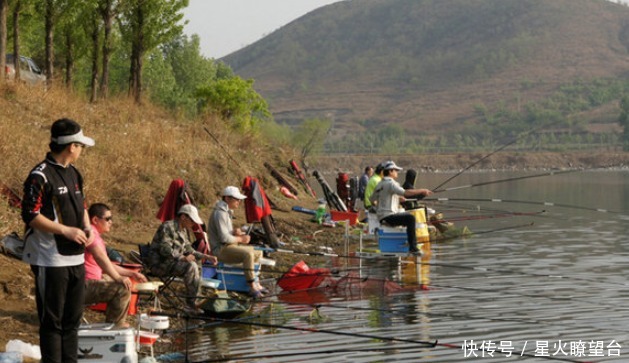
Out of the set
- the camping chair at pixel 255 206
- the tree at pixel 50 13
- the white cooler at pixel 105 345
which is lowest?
the white cooler at pixel 105 345

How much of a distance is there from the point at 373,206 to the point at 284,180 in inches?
486

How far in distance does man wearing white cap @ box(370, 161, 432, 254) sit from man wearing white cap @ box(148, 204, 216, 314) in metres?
5.18

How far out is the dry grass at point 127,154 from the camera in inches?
659

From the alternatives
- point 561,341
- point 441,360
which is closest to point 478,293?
point 561,341

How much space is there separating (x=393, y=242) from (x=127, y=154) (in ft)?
20.0

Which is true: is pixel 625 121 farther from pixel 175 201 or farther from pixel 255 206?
pixel 175 201

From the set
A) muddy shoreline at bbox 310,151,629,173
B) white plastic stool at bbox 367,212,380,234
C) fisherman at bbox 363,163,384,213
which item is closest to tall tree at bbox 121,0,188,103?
fisherman at bbox 363,163,384,213

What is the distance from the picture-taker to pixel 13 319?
10.5m

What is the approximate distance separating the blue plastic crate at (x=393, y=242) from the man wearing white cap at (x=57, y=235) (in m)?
9.30

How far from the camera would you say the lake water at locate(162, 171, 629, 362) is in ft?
35.6

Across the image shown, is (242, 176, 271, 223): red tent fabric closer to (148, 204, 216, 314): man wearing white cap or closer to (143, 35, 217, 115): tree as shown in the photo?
(148, 204, 216, 314): man wearing white cap

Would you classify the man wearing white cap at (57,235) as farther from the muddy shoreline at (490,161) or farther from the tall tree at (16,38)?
the muddy shoreline at (490,161)

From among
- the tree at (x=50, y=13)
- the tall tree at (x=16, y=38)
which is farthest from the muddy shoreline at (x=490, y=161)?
the tall tree at (x=16, y=38)

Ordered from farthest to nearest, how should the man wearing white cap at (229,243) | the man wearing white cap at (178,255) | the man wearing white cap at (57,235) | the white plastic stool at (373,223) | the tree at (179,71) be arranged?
the tree at (179,71), the white plastic stool at (373,223), the man wearing white cap at (229,243), the man wearing white cap at (178,255), the man wearing white cap at (57,235)
